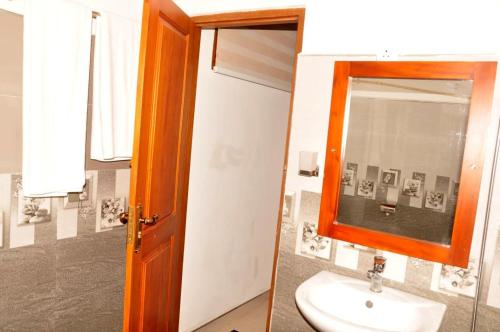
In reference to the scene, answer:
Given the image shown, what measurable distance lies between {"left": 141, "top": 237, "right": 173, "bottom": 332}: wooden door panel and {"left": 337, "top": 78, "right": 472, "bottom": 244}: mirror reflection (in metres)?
0.93

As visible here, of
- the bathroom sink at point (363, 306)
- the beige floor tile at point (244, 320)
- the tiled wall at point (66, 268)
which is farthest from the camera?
the beige floor tile at point (244, 320)

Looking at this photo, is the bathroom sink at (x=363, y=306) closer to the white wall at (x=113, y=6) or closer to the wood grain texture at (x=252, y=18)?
the wood grain texture at (x=252, y=18)

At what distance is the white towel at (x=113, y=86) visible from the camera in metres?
1.91

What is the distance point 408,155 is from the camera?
1.68 meters

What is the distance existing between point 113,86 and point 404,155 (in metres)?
1.43

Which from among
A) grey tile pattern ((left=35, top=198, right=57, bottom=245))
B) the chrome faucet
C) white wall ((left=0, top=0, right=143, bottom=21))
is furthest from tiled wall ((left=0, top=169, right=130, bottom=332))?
the chrome faucet

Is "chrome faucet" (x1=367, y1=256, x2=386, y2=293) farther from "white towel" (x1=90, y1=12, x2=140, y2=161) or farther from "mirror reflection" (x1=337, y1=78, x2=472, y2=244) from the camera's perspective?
"white towel" (x1=90, y1=12, x2=140, y2=161)

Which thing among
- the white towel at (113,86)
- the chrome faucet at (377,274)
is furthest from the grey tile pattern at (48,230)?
the chrome faucet at (377,274)

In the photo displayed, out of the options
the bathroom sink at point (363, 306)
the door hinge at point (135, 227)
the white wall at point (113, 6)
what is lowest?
the bathroom sink at point (363, 306)

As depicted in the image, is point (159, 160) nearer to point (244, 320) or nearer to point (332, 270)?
point (332, 270)

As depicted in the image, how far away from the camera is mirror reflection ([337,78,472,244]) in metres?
1.59

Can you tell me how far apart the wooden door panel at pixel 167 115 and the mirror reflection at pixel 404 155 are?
852mm

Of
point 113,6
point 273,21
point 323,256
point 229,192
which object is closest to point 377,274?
point 323,256

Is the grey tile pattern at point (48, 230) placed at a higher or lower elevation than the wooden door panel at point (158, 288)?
higher
